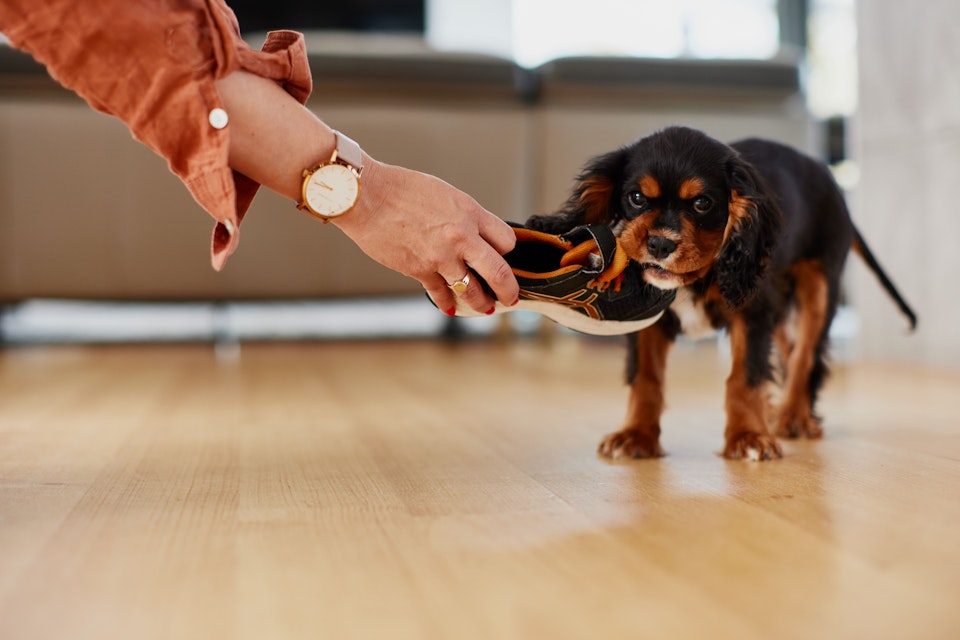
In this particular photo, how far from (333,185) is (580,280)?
35 centimetres

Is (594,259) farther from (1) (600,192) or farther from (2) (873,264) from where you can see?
(2) (873,264)

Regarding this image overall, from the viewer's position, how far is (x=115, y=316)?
541cm

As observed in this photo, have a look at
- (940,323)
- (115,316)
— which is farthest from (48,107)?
(940,323)

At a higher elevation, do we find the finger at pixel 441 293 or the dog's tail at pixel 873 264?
the finger at pixel 441 293

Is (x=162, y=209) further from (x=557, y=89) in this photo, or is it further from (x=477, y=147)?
(x=557, y=89)

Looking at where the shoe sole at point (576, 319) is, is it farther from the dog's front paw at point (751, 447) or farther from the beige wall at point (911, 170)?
the beige wall at point (911, 170)

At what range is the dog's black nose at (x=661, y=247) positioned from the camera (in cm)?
135

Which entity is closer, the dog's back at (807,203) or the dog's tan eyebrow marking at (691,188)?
the dog's tan eyebrow marking at (691,188)

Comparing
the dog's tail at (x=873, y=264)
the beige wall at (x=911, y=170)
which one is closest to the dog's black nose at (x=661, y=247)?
the dog's tail at (x=873, y=264)

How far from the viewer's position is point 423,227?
113cm

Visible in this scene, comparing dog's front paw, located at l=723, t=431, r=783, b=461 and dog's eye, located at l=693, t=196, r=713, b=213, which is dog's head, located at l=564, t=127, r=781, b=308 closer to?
dog's eye, located at l=693, t=196, r=713, b=213

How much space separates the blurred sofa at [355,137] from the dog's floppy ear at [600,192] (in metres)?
1.95

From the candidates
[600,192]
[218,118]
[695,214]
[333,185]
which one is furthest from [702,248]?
[218,118]

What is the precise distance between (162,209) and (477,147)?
107cm
